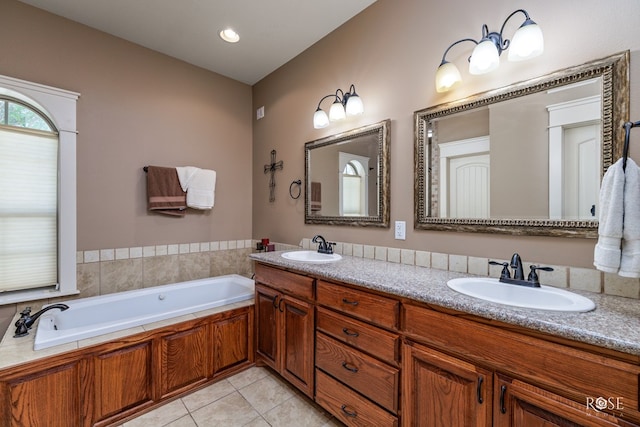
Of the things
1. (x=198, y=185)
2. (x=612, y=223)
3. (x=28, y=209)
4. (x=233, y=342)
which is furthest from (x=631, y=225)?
(x=28, y=209)

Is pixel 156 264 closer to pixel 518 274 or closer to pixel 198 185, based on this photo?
pixel 198 185

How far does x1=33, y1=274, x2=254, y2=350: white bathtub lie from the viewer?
1694 millimetres

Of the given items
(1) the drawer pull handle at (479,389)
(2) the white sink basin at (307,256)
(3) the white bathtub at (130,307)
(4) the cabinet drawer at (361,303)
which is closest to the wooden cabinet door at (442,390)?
(1) the drawer pull handle at (479,389)

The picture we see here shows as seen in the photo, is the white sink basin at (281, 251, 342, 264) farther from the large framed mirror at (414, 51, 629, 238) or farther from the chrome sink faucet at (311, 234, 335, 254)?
the large framed mirror at (414, 51, 629, 238)

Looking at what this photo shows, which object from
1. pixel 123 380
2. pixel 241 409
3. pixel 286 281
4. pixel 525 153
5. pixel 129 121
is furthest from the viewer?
pixel 129 121

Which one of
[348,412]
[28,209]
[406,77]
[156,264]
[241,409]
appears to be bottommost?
[241,409]

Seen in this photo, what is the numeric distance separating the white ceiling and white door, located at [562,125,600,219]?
1.65 metres

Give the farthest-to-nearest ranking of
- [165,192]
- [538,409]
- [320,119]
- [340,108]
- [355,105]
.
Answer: [165,192]
[320,119]
[340,108]
[355,105]
[538,409]

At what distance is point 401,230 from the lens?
6.20ft

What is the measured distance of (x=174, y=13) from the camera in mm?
2145

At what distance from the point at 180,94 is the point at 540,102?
294cm

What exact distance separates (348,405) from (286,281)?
0.81 metres

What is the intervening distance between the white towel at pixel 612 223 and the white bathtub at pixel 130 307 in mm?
2214

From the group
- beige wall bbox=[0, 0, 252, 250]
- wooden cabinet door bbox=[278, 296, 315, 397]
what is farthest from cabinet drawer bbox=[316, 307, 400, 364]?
beige wall bbox=[0, 0, 252, 250]
